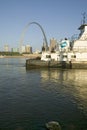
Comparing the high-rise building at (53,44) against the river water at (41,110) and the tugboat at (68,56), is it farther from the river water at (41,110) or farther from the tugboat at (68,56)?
the river water at (41,110)

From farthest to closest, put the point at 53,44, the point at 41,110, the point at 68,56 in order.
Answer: the point at 53,44 < the point at 68,56 < the point at 41,110

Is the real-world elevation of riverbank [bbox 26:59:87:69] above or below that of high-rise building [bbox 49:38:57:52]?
below

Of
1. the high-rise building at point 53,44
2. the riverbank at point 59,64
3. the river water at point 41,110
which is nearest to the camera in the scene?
the river water at point 41,110

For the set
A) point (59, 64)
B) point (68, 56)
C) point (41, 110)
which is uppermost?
point (68, 56)

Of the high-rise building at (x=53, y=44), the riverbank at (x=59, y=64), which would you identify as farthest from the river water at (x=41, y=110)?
the high-rise building at (x=53, y=44)

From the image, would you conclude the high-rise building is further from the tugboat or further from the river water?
the river water

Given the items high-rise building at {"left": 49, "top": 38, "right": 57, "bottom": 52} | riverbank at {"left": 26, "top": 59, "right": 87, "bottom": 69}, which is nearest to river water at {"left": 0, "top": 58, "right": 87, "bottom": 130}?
riverbank at {"left": 26, "top": 59, "right": 87, "bottom": 69}

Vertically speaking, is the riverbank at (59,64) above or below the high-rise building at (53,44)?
below

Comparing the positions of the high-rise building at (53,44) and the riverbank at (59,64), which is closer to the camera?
the riverbank at (59,64)

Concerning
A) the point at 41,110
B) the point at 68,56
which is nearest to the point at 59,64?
the point at 68,56

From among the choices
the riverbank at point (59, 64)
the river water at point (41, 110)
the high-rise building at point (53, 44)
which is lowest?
the river water at point (41, 110)

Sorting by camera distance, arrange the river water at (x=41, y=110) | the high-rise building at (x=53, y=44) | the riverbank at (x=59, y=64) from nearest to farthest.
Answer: the river water at (x=41, y=110) < the riverbank at (x=59, y=64) < the high-rise building at (x=53, y=44)

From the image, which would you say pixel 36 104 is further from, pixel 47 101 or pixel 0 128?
pixel 0 128

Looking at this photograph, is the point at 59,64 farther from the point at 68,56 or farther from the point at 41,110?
the point at 41,110
